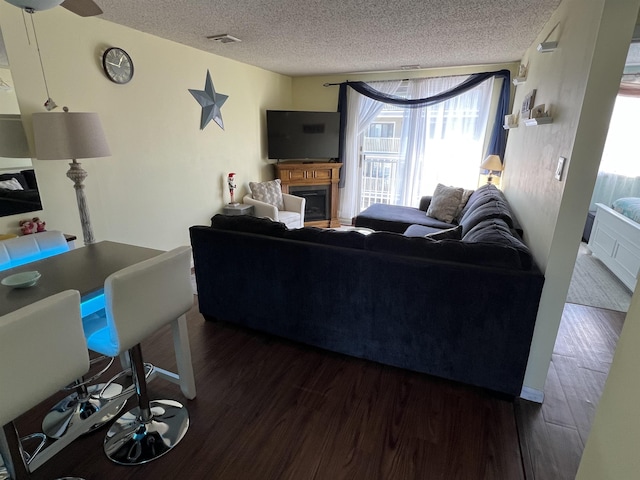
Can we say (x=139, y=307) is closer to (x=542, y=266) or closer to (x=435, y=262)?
(x=435, y=262)

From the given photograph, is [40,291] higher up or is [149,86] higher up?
[149,86]

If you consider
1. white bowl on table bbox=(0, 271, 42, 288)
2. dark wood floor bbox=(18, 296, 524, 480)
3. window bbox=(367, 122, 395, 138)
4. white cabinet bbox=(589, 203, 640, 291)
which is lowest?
dark wood floor bbox=(18, 296, 524, 480)

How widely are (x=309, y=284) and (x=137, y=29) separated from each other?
9.44 ft

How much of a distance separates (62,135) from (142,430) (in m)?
1.78

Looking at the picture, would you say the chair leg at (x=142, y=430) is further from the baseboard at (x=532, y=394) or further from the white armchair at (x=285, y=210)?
the white armchair at (x=285, y=210)

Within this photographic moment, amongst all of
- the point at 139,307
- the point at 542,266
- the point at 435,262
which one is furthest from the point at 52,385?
the point at 542,266

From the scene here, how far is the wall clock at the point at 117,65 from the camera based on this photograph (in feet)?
9.35

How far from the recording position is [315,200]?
5.72 m

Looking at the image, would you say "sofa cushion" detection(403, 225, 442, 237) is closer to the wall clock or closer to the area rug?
the area rug

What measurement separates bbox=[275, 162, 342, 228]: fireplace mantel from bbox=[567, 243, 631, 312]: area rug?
3.42 metres

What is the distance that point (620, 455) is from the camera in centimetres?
76

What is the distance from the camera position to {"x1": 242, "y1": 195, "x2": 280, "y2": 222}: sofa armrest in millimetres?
4426

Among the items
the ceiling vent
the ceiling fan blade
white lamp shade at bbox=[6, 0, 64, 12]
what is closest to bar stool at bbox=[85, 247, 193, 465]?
white lamp shade at bbox=[6, 0, 64, 12]

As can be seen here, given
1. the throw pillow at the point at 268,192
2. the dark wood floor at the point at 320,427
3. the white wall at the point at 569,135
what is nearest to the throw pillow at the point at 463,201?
the white wall at the point at 569,135
